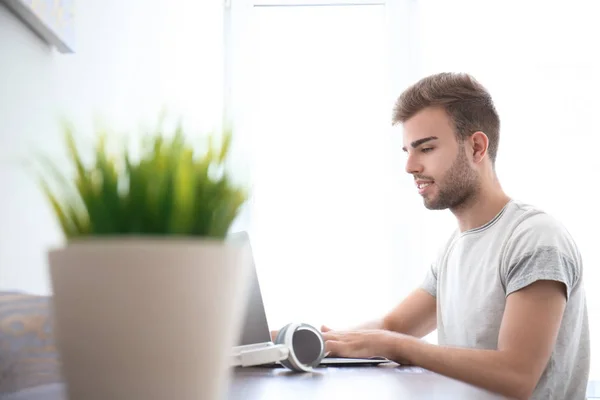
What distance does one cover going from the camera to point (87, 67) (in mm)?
1188

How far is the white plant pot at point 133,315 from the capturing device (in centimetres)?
37

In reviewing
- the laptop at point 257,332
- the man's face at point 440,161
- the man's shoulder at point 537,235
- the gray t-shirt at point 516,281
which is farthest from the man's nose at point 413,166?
the laptop at point 257,332

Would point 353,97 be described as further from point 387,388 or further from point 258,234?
point 387,388

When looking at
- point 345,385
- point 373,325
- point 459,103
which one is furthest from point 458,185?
point 345,385

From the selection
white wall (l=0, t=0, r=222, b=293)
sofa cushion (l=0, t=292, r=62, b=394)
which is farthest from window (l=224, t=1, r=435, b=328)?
sofa cushion (l=0, t=292, r=62, b=394)

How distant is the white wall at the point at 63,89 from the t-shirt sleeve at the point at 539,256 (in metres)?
0.91

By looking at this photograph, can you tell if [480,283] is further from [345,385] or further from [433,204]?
[345,385]

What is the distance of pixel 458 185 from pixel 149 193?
5.04ft

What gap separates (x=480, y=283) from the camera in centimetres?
165

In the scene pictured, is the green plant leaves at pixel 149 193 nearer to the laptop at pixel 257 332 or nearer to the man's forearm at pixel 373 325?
the laptop at pixel 257 332

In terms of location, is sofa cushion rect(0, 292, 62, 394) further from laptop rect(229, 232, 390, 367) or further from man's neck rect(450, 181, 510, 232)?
man's neck rect(450, 181, 510, 232)

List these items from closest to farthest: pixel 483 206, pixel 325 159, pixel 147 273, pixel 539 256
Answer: pixel 147 273 < pixel 539 256 < pixel 483 206 < pixel 325 159

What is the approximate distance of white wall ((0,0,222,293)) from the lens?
82cm

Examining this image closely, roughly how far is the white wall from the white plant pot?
117 mm
